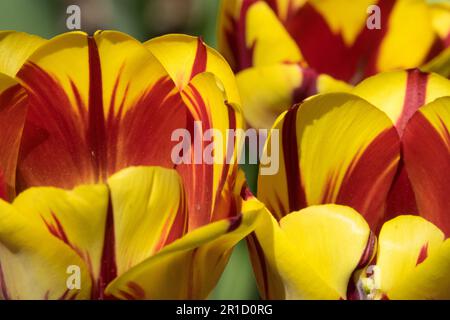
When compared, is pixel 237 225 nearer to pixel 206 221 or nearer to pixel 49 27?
pixel 206 221

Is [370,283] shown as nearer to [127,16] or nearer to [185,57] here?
[185,57]

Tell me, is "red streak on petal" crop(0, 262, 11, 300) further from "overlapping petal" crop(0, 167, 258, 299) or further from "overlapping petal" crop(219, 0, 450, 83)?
"overlapping petal" crop(219, 0, 450, 83)

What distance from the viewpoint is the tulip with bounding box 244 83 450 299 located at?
280 mm

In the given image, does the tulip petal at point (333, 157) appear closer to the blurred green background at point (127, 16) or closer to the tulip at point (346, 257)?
the tulip at point (346, 257)

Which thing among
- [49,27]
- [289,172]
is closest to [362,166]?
[289,172]

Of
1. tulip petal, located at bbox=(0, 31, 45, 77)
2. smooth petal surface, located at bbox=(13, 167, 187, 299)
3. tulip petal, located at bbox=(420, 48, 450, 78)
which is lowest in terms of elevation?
smooth petal surface, located at bbox=(13, 167, 187, 299)

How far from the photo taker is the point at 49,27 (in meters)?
0.47

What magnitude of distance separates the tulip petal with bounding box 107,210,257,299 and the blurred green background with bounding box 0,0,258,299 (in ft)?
0.72

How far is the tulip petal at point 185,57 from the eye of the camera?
304 millimetres

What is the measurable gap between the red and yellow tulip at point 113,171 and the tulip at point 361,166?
18mm

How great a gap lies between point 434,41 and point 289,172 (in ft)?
0.41

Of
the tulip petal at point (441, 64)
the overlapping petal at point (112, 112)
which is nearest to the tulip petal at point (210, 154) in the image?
the overlapping petal at point (112, 112)

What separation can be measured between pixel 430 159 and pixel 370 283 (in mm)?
43

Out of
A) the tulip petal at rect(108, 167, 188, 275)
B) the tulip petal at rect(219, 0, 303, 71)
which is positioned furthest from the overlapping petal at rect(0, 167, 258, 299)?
the tulip petal at rect(219, 0, 303, 71)
